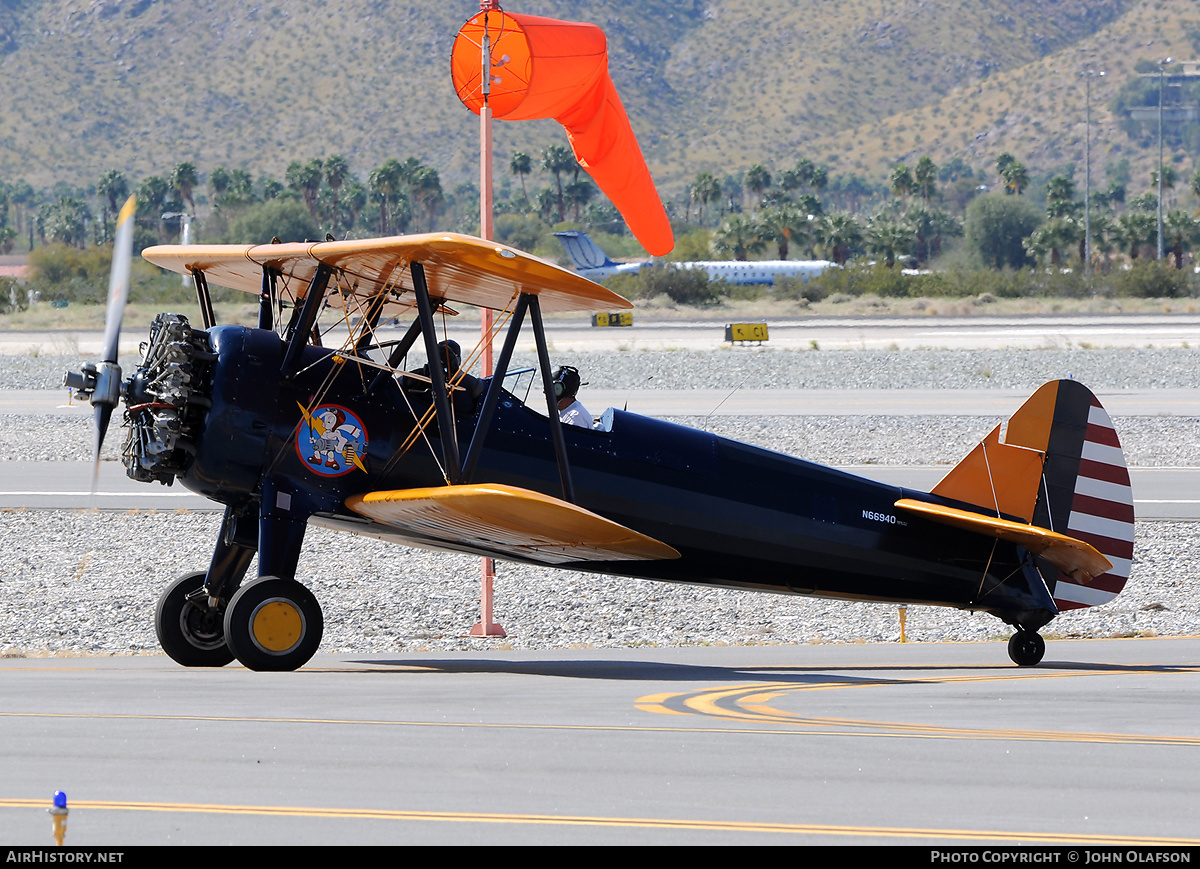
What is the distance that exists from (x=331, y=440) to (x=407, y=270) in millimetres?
1307

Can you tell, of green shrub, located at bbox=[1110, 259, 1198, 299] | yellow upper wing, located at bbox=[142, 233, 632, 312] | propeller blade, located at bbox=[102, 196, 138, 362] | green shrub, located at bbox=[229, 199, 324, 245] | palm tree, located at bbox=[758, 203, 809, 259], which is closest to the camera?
yellow upper wing, located at bbox=[142, 233, 632, 312]

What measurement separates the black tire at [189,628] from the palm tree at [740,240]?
103012 mm

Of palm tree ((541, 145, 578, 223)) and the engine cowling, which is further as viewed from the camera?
palm tree ((541, 145, 578, 223))

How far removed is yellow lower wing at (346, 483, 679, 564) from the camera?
8.82m

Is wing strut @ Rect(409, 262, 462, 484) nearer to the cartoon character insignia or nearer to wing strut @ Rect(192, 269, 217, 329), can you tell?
the cartoon character insignia

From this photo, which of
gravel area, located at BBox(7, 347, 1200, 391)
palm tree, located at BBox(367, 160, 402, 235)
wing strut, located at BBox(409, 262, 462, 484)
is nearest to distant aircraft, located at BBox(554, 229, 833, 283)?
palm tree, located at BBox(367, 160, 402, 235)

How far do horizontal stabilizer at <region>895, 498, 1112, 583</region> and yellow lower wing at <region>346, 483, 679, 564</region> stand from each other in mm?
2387

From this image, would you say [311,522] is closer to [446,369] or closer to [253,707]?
[446,369]

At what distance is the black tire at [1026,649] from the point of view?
10.9 metres

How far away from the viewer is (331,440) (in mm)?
9805

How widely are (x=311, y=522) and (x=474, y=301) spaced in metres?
2.08

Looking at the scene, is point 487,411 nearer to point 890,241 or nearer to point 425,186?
point 890,241
